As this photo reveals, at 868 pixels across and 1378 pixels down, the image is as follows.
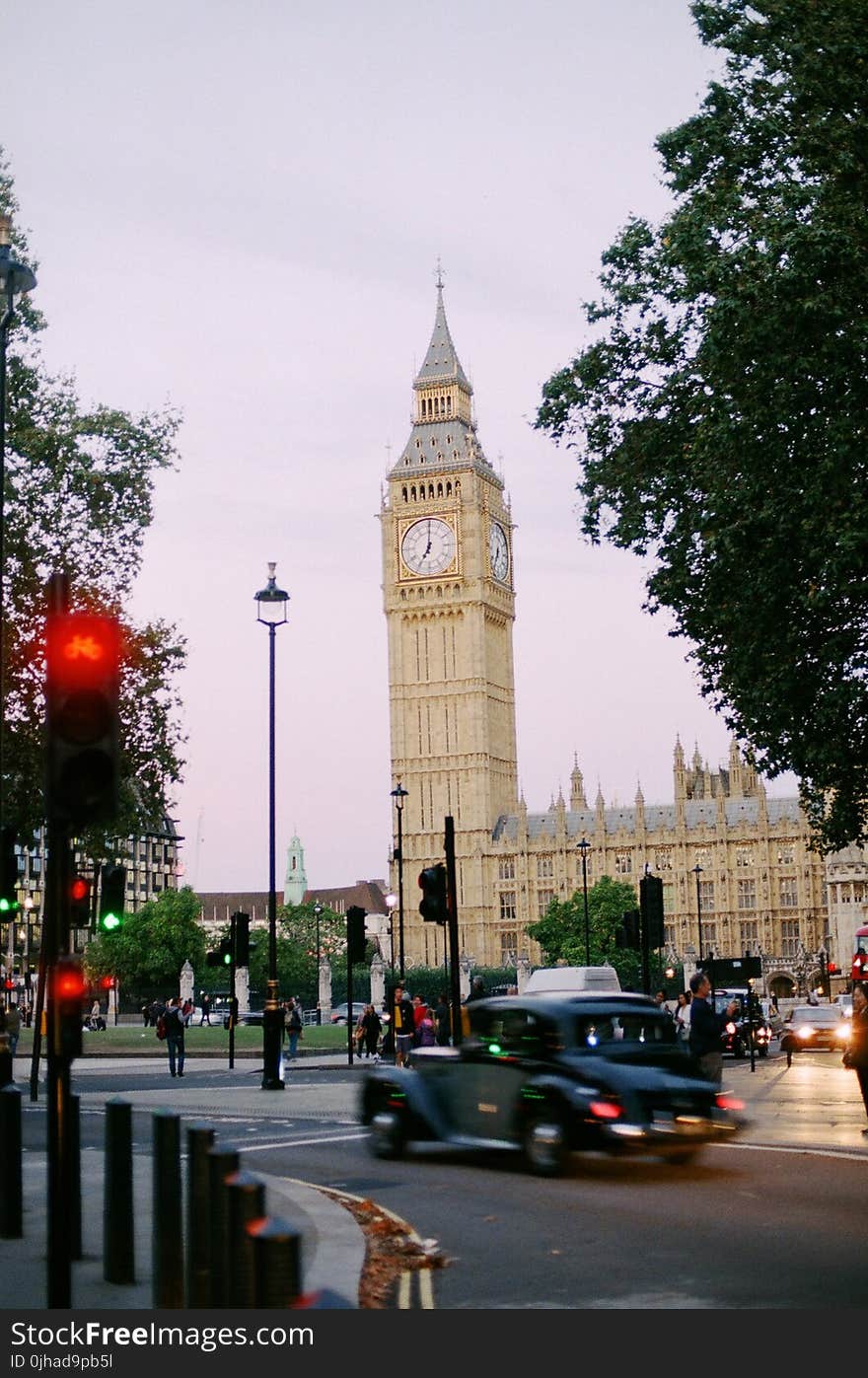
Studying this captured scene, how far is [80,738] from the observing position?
275 inches

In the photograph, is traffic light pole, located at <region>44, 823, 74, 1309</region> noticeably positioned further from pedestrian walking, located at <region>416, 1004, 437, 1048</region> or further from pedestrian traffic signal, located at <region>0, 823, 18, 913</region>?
pedestrian walking, located at <region>416, 1004, 437, 1048</region>

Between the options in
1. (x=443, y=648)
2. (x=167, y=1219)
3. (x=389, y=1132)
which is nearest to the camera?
(x=167, y=1219)

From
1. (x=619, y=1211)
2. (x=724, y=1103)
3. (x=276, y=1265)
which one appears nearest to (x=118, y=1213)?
(x=276, y=1265)

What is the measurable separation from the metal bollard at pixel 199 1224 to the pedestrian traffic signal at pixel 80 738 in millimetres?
1762

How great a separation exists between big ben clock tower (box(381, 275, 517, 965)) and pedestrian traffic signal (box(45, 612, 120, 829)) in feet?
437

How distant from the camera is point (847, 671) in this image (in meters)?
22.6

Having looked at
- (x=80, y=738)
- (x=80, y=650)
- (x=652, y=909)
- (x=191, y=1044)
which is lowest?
(x=191, y=1044)

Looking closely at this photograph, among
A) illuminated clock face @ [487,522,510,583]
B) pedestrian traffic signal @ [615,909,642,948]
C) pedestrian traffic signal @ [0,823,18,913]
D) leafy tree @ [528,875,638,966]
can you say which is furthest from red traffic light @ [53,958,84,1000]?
illuminated clock face @ [487,522,510,583]

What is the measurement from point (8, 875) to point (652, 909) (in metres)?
11.6

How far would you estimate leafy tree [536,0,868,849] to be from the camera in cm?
1966

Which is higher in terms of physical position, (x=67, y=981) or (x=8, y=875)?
(x=8, y=875)

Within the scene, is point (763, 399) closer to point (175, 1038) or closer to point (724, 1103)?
point (724, 1103)

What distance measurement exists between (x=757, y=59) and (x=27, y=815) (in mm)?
19223

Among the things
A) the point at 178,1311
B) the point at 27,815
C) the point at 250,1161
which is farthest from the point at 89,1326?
the point at 27,815
